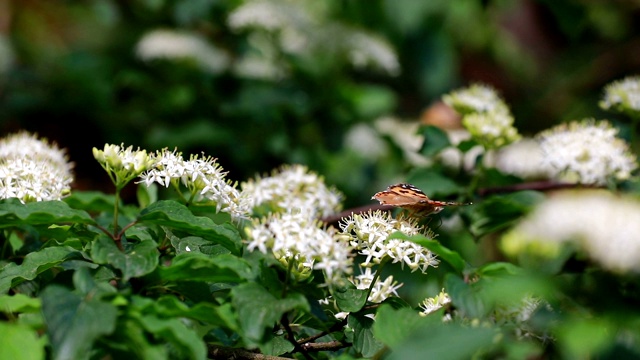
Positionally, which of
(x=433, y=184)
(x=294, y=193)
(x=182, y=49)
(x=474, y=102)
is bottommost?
(x=294, y=193)

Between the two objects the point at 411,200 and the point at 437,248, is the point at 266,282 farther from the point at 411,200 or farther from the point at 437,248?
the point at 411,200

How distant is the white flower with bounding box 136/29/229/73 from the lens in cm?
303

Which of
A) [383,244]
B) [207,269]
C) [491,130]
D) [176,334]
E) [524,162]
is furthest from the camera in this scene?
[524,162]

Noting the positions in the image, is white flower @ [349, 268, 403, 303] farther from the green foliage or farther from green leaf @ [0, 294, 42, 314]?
green leaf @ [0, 294, 42, 314]

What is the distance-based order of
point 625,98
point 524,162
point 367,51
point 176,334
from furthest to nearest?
point 367,51, point 524,162, point 625,98, point 176,334

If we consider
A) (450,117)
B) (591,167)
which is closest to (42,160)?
(591,167)

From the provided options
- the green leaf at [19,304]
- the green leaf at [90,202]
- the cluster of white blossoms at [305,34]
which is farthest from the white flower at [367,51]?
the green leaf at [19,304]

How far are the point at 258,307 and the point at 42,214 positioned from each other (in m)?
0.33

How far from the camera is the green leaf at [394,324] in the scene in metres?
0.89

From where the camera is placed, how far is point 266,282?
0.97 metres

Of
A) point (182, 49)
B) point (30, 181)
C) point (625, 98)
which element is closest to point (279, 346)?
point (30, 181)

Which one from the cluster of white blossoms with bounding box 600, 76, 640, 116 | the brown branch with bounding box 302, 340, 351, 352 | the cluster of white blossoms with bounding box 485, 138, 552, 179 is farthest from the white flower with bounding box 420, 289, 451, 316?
the cluster of white blossoms with bounding box 485, 138, 552, 179

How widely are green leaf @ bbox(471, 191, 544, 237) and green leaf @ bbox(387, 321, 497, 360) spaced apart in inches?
33.6

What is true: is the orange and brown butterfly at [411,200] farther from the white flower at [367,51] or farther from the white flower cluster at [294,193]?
the white flower at [367,51]
